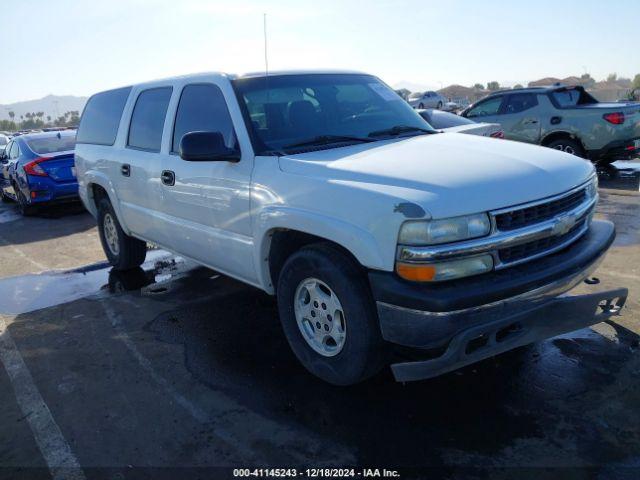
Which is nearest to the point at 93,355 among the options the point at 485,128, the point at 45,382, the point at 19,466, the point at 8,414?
the point at 45,382

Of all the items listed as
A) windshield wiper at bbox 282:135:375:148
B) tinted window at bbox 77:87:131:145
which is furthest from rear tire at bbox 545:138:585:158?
tinted window at bbox 77:87:131:145

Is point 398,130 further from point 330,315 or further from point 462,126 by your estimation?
point 462,126

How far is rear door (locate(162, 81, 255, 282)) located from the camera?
383 cm

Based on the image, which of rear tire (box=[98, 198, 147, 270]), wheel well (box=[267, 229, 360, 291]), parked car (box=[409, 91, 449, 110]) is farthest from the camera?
parked car (box=[409, 91, 449, 110])

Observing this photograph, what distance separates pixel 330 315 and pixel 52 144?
943 cm

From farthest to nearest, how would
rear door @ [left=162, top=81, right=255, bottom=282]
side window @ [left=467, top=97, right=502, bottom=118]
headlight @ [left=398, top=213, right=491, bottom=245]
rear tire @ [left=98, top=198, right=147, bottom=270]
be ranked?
1. side window @ [left=467, top=97, right=502, bottom=118]
2. rear tire @ [left=98, top=198, right=147, bottom=270]
3. rear door @ [left=162, top=81, right=255, bottom=282]
4. headlight @ [left=398, top=213, right=491, bottom=245]

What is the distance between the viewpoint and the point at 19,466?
2.90 m

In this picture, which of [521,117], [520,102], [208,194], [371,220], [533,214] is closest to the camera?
[371,220]

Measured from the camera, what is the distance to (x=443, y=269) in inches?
108

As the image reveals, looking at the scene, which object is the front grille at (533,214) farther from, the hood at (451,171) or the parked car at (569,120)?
the parked car at (569,120)

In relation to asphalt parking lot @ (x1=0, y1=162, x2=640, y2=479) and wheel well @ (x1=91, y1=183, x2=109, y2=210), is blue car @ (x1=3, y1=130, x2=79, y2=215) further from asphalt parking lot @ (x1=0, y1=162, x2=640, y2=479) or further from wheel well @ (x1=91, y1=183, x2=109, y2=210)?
asphalt parking lot @ (x1=0, y1=162, x2=640, y2=479)

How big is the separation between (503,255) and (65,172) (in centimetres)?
931

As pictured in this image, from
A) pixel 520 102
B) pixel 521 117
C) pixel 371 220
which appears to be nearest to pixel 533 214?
pixel 371 220

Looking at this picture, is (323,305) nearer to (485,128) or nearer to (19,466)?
(19,466)
